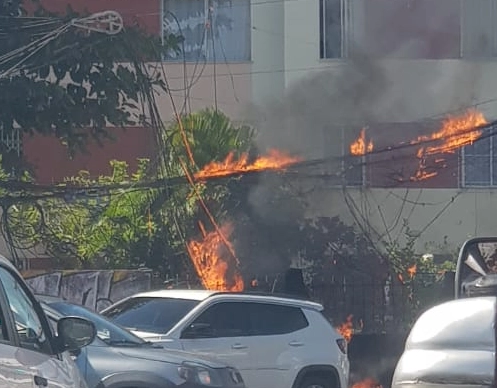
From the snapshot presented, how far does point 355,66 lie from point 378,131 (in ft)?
4.42

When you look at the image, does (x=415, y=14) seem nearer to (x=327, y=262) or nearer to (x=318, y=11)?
(x=318, y=11)

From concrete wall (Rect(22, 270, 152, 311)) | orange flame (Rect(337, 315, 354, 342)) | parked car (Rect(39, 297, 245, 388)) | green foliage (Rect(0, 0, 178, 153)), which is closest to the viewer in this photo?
parked car (Rect(39, 297, 245, 388))

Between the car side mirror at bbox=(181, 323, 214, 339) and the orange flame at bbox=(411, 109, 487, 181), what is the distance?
9835 mm

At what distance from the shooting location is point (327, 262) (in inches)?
990

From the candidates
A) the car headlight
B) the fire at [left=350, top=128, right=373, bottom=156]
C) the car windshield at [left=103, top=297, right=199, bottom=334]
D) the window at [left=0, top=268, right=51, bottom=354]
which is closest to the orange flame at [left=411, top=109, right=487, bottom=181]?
the fire at [left=350, top=128, right=373, bottom=156]

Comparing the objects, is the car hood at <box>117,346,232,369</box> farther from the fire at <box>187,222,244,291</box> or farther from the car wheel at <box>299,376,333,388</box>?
the fire at <box>187,222,244,291</box>

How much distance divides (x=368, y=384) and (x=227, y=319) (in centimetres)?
666

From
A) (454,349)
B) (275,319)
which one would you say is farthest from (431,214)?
(454,349)

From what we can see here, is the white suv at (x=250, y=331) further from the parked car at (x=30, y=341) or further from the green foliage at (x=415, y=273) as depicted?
the green foliage at (x=415, y=273)

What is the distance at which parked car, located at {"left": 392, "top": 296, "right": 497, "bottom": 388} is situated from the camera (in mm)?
8562

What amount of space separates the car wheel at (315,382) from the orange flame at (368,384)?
5.10 metres

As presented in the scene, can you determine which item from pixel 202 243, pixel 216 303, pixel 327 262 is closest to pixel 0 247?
pixel 202 243

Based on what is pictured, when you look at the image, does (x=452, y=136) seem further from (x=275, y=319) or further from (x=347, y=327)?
(x=275, y=319)

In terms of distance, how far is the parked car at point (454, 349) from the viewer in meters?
8.56
